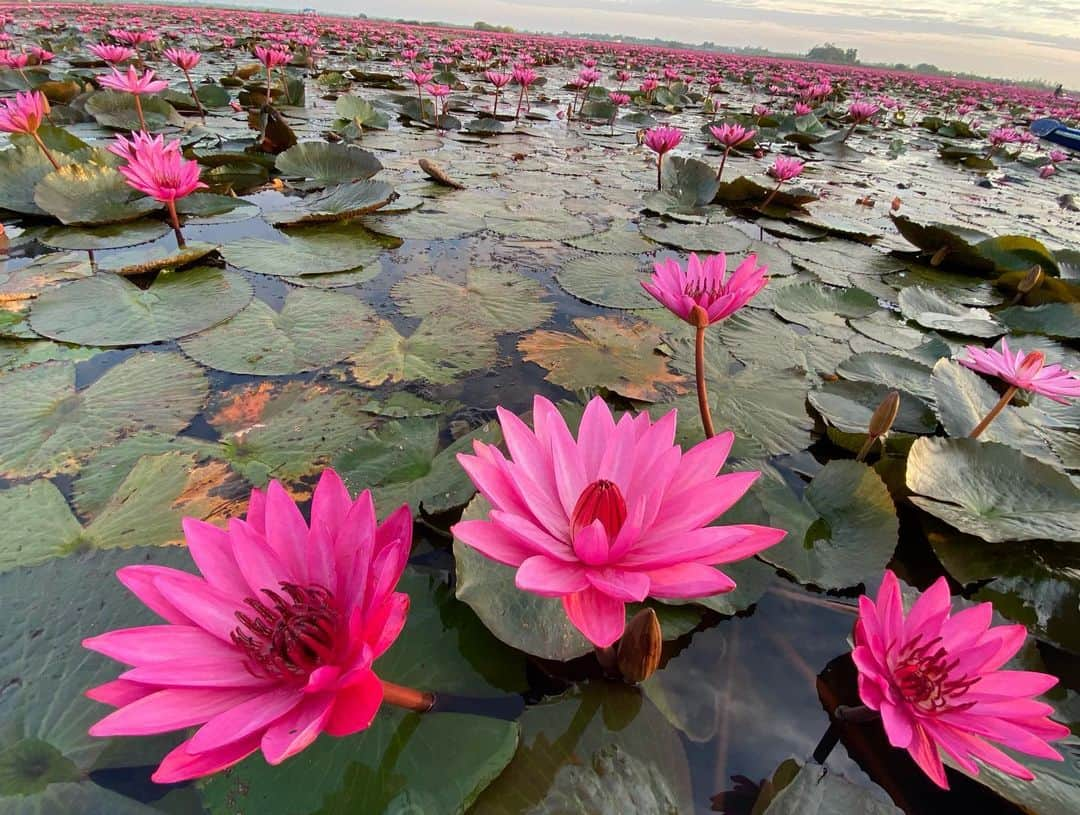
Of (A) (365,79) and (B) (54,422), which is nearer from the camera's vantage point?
(B) (54,422)

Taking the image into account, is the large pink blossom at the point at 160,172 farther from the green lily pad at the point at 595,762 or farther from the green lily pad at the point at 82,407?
the green lily pad at the point at 595,762

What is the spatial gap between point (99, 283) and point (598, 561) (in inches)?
98.8

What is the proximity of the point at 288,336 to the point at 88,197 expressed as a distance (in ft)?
6.00

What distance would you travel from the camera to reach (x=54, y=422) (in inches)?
64.2

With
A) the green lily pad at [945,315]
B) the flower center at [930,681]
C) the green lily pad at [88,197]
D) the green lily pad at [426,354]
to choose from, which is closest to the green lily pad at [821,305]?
the green lily pad at [945,315]

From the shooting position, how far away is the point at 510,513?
854mm

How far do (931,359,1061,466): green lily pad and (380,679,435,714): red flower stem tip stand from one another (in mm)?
1683

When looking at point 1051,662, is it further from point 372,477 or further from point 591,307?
point 591,307

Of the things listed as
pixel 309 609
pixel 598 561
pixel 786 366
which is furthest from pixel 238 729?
pixel 786 366

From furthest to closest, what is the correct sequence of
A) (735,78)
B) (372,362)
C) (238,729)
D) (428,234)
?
(735,78), (428,234), (372,362), (238,729)

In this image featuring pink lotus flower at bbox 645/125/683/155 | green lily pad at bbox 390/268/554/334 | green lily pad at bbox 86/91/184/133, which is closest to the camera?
green lily pad at bbox 390/268/554/334

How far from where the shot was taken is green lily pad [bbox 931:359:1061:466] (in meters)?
1.70

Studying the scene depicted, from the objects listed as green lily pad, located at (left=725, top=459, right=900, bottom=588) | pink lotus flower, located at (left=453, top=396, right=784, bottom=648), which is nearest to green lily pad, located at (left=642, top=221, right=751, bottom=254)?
green lily pad, located at (left=725, top=459, right=900, bottom=588)

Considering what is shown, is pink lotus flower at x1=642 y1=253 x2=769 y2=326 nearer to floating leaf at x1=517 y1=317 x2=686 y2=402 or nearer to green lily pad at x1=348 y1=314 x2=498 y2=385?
floating leaf at x1=517 y1=317 x2=686 y2=402
